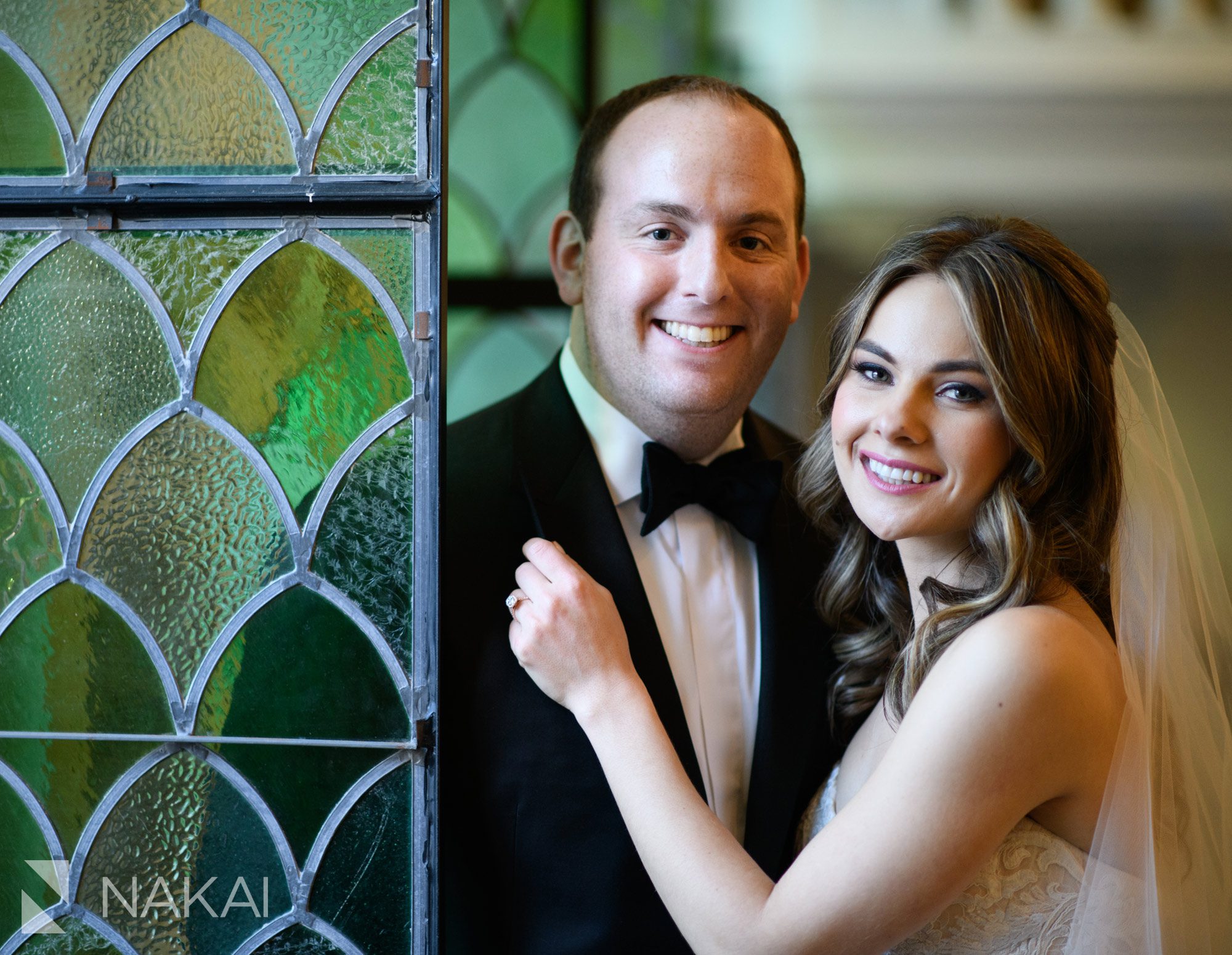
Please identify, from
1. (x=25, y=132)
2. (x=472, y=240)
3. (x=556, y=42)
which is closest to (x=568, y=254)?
(x=25, y=132)

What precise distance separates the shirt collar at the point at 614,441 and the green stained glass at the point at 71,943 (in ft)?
3.15

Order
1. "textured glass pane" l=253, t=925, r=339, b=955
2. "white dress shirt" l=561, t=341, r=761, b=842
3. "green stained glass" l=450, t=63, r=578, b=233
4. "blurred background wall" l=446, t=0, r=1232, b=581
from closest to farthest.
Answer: "textured glass pane" l=253, t=925, r=339, b=955 < "white dress shirt" l=561, t=341, r=761, b=842 < "green stained glass" l=450, t=63, r=578, b=233 < "blurred background wall" l=446, t=0, r=1232, b=581

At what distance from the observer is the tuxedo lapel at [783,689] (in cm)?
153

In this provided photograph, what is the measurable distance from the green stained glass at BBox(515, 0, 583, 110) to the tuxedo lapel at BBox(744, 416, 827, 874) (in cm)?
193

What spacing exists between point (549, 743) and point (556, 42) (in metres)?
2.47

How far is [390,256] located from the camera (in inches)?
50.4

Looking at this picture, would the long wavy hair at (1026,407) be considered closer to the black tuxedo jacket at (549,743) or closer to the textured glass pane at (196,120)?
the black tuxedo jacket at (549,743)

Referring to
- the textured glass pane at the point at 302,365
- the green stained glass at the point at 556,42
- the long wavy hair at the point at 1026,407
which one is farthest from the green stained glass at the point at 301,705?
the green stained glass at the point at 556,42

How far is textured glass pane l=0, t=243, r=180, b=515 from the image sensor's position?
129 cm

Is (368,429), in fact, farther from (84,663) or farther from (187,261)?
(84,663)

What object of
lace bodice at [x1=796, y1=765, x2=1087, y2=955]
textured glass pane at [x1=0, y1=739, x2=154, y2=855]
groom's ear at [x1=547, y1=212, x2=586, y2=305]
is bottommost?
lace bodice at [x1=796, y1=765, x2=1087, y2=955]

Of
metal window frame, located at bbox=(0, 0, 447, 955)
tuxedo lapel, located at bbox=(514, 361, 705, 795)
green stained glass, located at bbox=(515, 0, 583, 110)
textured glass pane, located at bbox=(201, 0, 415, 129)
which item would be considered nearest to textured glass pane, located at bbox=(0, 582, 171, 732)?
metal window frame, located at bbox=(0, 0, 447, 955)

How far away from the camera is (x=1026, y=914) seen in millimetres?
1332

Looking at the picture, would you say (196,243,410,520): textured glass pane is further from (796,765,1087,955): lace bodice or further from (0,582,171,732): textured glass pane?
(796,765,1087,955): lace bodice
